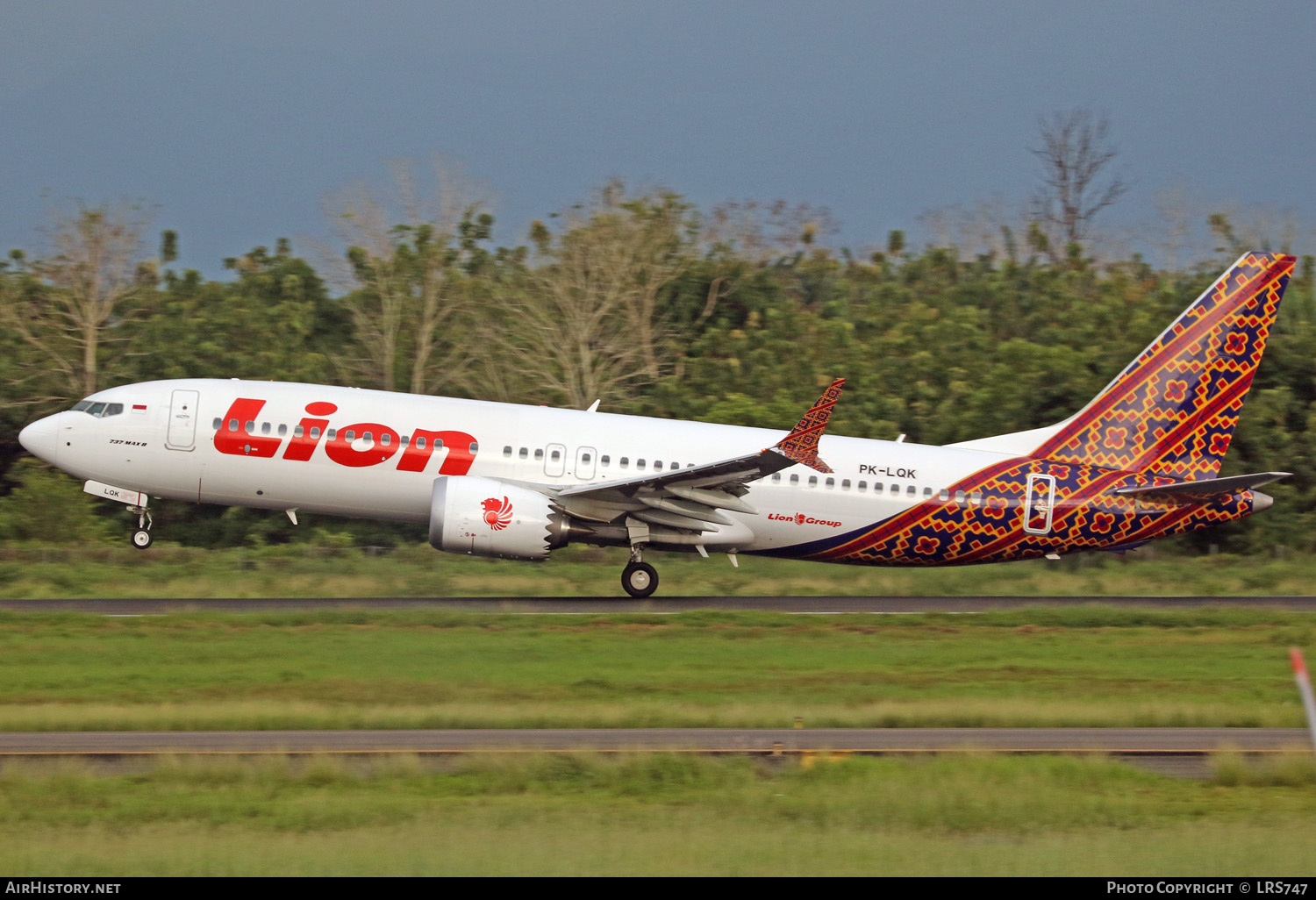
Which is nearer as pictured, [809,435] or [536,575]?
[809,435]

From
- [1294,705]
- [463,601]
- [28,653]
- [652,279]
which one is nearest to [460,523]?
[463,601]

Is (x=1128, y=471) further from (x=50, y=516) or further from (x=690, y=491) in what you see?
(x=50, y=516)

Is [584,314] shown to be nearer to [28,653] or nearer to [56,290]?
[56,290]

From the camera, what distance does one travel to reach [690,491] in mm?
26844

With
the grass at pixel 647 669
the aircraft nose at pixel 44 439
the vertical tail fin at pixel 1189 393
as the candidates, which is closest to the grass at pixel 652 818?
the grass at pixel 647 669

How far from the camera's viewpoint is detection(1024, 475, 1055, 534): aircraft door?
28.2 m

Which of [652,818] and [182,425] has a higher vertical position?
[182,425]

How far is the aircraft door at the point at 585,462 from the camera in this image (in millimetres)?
27312

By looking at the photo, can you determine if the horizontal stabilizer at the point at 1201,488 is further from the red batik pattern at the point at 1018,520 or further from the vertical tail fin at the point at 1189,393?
the vertical tail fin at the point at 1189,393

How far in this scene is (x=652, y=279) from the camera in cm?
5347

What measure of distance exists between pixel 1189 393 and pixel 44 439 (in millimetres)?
22780

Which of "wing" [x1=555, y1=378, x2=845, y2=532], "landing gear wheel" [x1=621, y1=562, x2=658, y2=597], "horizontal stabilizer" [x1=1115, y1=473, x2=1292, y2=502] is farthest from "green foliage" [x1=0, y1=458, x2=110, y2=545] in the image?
"horizontal stabilizer" [x1=1115, y1=473, x2=1292, y2=502]

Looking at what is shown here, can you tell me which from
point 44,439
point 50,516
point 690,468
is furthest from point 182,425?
point 50,516

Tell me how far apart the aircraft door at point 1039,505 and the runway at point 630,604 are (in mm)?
1573
